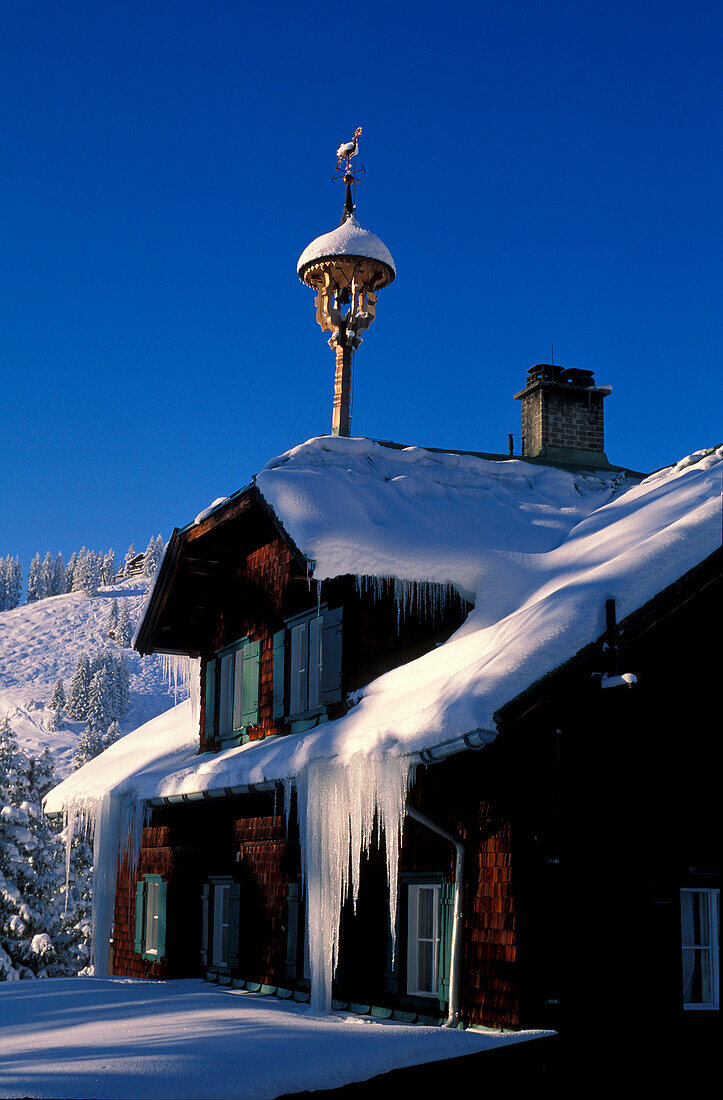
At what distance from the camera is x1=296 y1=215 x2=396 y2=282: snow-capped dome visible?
1845 cm

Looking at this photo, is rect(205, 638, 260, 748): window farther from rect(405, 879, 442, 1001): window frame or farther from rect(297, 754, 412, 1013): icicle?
rect(405, 879, 442, 1001): window frame

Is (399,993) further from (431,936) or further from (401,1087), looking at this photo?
(401,1087)

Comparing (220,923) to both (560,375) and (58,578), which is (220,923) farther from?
(58,578)

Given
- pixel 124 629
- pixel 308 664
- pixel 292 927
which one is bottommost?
pixel 292 927

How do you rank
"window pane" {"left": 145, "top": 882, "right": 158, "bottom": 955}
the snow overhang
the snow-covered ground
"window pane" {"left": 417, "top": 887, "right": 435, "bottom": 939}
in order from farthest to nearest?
"window pane" {"left": 145, "top": 882, "right": 158, "bottom": 955}, the snow overhang, "window pane" {"left": 417, "top": 887, "right": 435, "bottom": 939}, the snow-covered ground

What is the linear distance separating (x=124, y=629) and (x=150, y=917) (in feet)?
453

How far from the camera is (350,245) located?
1848cm

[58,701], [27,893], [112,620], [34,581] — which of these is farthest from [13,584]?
[27,893]

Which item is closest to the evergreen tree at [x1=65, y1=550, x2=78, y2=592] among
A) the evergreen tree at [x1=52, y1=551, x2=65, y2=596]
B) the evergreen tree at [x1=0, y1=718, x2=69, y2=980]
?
the evergreen tree at [x1=52, y1=551, x2=65, y2=596]

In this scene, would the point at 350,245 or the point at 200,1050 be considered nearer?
the point at 200,1050

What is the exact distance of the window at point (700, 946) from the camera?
8.77 meters

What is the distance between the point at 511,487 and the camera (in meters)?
13.5

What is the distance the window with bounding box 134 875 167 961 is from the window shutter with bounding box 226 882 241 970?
1.41m

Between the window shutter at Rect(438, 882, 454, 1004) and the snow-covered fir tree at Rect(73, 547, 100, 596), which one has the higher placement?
the snow-covered fir tree at Rect(73, 547, 100, 596)
